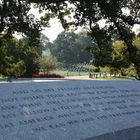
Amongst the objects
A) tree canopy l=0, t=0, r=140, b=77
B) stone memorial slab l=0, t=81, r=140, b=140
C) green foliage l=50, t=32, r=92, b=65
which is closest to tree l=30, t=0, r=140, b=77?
tree canopy l=0, t=0, r=140, b=77

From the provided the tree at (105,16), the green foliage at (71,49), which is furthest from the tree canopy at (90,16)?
the green foliage at (71,49)

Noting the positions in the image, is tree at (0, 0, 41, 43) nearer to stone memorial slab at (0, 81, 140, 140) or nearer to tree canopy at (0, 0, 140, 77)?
tree canopy at (0, 0, 140, 77)

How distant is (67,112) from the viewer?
7.10 metres

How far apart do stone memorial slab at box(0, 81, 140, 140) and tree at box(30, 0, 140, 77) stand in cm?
808

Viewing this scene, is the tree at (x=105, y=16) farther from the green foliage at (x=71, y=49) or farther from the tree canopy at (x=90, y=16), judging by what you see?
the green foliage at (x=71, y=49)

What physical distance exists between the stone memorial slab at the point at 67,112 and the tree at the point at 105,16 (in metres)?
8.08

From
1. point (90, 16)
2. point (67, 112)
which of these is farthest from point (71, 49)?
point (67, 112)

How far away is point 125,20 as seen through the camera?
1747 cm

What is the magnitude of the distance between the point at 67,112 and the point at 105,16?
9871mm

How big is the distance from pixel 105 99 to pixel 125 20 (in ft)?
32.2

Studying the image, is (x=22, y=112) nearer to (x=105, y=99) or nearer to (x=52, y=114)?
(x=52, y=114)

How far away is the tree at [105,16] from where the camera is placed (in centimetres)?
1640

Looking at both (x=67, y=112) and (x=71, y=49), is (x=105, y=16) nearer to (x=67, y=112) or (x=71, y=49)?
(x=67, y=112)

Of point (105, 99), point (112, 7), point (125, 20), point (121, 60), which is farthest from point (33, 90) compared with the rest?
point (121, 60)
